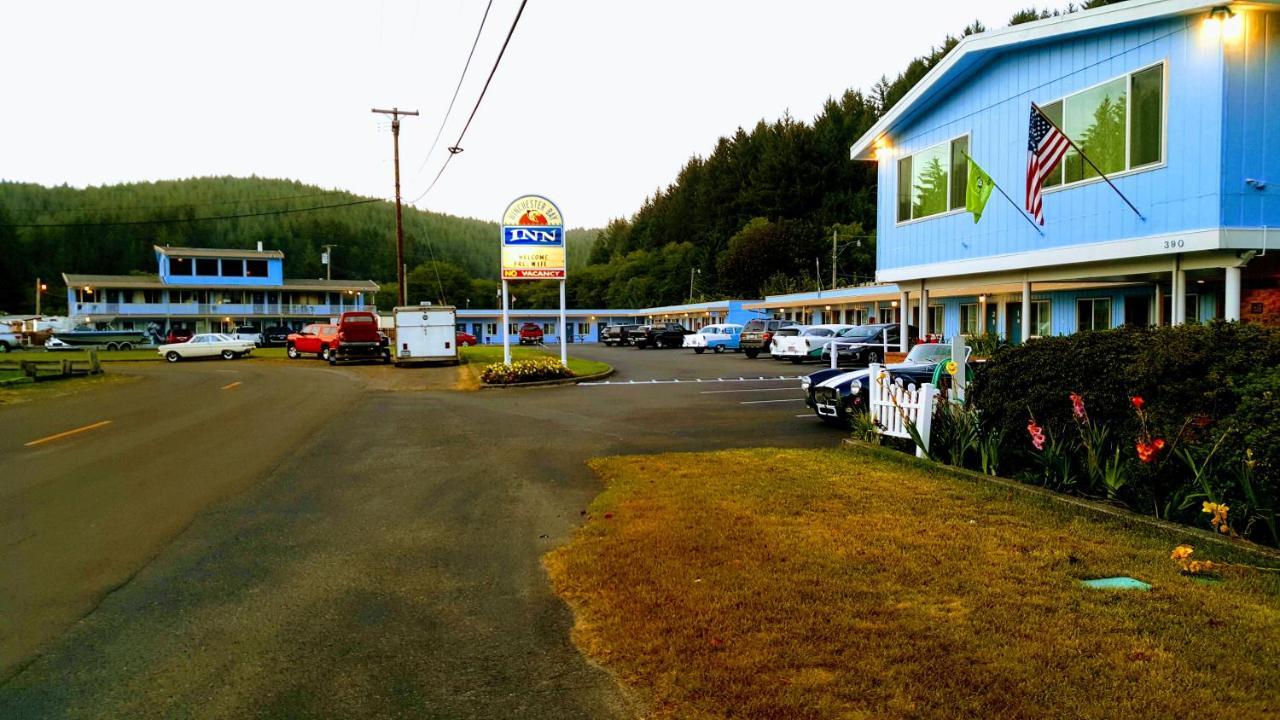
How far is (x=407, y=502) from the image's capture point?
822cm

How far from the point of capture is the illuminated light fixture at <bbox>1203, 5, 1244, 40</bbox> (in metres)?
11.4

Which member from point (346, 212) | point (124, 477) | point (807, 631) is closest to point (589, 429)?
point (124, 477)

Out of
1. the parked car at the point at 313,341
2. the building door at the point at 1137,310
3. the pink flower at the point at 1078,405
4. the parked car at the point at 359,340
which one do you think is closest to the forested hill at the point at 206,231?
the parked car at the point at 313,341

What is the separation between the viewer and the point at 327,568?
19.7 feet

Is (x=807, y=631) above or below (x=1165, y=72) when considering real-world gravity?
below

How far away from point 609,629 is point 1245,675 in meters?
3.18

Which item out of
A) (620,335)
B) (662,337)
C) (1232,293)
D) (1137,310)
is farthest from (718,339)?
(1232,293)

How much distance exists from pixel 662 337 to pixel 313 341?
22.3 metres

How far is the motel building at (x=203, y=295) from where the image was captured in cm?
6581

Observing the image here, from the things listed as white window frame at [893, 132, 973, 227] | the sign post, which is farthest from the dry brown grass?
the sign post

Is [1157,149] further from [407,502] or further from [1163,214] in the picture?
[407,502]

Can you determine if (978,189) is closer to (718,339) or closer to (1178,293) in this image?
(1178,293)

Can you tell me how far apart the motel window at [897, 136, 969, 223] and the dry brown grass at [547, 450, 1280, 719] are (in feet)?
39.1

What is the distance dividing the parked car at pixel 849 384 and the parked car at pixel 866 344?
15.0 meters
